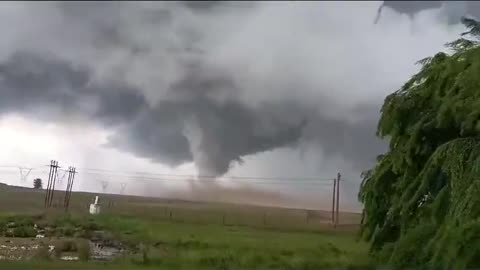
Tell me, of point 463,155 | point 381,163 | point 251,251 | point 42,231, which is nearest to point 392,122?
point 381,163

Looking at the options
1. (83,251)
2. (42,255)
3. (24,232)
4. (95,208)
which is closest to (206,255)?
(83,251)

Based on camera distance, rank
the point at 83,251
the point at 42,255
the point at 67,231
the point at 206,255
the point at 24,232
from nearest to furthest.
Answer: the point at 42,255 → the point at 83,251 → the point at 206,255 → the point at 24,232 → the point at 67,231

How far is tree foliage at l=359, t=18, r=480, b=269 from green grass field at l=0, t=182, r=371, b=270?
3590mm

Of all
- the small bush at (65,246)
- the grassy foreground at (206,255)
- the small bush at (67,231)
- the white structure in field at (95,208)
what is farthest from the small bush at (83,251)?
the white structure in field at (95,208)

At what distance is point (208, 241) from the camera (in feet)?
117

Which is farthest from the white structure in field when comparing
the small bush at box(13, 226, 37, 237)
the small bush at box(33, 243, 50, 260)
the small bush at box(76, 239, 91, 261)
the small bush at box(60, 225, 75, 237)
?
the small bush at box(33, 243, 50, 260)

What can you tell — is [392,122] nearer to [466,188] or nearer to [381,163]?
[381,163]

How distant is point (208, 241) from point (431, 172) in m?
20.0

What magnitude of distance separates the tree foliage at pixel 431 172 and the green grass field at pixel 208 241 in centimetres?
359

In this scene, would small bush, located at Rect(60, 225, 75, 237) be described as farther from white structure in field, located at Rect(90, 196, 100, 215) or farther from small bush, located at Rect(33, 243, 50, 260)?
small bush, located at Rect(33, 243, 50, 260)

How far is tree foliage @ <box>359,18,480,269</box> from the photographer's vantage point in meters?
14.9

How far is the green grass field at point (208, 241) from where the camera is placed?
2519 cm

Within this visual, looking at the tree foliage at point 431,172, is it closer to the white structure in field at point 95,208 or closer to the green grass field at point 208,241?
the green grass field at point 208,241

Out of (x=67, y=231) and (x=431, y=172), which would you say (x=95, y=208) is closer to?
(x=67, y=231)
